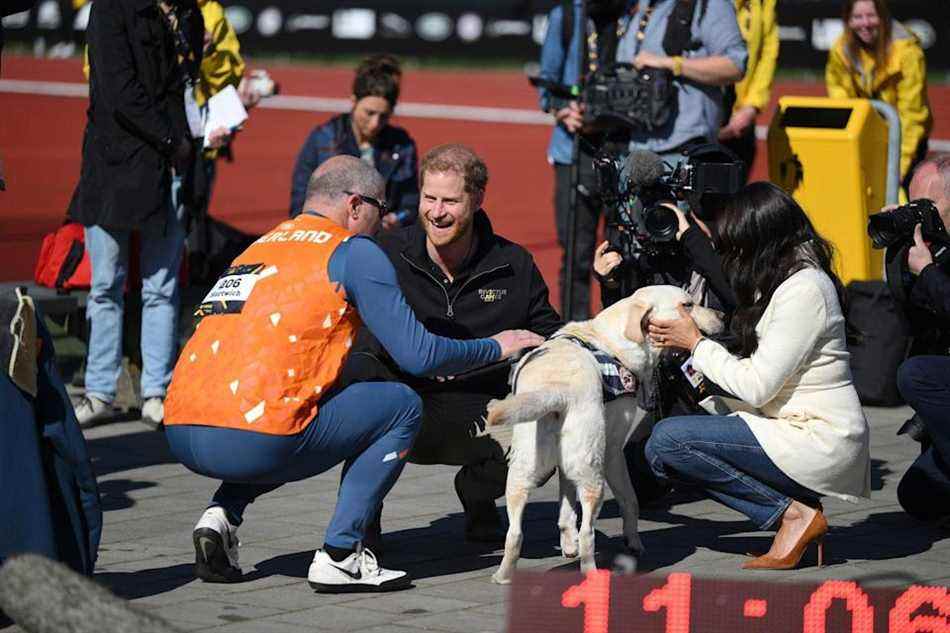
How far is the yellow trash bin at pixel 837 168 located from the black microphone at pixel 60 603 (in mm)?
6339

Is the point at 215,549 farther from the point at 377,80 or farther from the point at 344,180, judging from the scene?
the point at 377,80

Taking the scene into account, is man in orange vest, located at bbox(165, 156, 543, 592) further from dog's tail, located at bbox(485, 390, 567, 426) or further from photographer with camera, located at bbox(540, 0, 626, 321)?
photographer with camera, located at bbox(540, 0, 626, 321)

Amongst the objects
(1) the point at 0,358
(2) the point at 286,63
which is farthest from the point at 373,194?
(2) the point at 286,63

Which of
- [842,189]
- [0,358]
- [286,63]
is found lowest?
[286,63]

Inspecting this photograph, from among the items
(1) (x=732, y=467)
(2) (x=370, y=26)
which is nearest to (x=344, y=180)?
(1) (x=732, y=467)

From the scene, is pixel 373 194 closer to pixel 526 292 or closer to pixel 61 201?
pixel 526 292

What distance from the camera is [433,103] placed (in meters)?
25.5

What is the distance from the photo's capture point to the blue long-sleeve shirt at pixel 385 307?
232 inches

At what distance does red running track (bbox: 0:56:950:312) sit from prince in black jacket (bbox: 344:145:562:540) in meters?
6.00

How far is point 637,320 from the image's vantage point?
20.4 ft

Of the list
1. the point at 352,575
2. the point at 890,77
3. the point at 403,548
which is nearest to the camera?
the point at 352,575

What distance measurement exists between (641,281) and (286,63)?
2402 centimetres

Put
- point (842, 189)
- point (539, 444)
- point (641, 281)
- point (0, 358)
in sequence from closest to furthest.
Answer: point (0, 358) → point (539, 444) → point (641, 281) → point (842, 189)

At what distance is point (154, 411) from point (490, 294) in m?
2.79
